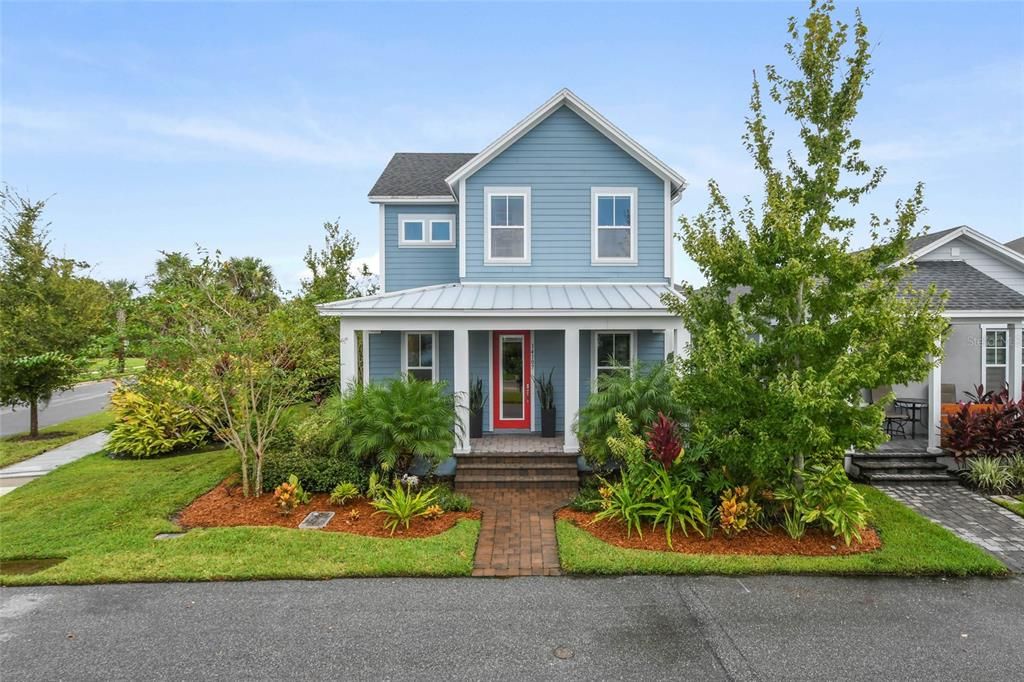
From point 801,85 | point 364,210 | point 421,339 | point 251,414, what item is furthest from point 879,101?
point 364,210

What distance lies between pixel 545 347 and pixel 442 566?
6731 mm

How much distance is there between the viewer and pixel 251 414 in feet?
29.2

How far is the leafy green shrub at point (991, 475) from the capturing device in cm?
877

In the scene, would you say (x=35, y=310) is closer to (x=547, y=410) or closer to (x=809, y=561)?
(x=547, y=410)

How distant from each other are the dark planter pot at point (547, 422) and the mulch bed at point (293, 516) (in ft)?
11.9

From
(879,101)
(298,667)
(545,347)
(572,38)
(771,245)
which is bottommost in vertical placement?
(298,667)

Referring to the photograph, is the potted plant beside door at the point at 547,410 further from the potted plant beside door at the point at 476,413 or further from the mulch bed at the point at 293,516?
the mulch bed at the point at 293,516

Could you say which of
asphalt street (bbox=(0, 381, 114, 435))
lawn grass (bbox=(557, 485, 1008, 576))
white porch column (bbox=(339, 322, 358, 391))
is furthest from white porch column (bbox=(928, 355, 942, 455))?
asphalt street (bbox=(0, 381, 114, 435))

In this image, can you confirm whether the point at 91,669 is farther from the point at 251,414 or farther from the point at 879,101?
the point at 879,101

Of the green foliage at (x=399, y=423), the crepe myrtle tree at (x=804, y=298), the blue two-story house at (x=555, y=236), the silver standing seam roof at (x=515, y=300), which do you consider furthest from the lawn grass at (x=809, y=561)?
the blue two-story house at (x=555, y=236)

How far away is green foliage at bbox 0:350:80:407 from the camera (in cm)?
1263

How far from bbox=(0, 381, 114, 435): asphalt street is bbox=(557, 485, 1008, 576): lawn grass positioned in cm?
1305

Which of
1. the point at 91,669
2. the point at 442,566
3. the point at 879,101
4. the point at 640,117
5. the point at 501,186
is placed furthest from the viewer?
the point at 640,117

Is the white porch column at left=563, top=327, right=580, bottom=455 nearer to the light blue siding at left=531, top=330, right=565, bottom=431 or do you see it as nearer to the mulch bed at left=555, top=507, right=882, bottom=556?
the light blue siding at left=531, top=330, right=565, bottom=431
